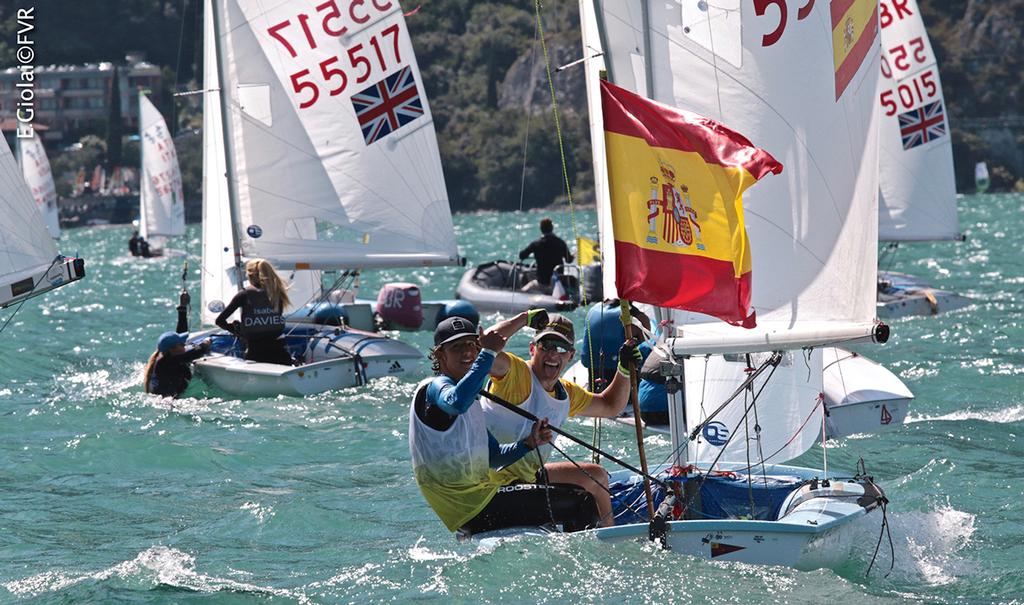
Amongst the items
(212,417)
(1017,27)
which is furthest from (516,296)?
(1017,27)

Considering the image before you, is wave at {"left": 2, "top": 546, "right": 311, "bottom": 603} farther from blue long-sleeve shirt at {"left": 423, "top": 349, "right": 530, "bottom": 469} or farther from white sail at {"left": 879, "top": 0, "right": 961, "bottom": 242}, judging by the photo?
white sail at {"left": 879, "top": 0, "right": 961, "bottom": 242}

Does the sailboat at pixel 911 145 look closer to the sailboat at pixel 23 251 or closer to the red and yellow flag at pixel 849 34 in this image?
the red and yellow flag at pixel 849 34

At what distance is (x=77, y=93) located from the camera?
103m

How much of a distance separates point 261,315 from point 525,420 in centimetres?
584

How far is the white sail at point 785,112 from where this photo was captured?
21.9 feet

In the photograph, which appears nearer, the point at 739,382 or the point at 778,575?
the point at 778,575

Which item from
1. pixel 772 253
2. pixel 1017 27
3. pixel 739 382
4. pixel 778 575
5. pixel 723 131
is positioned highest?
pixel 1017 27

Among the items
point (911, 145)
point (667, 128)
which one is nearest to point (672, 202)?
point (667, 128)

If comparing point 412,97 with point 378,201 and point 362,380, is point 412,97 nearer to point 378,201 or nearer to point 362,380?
point 378,201

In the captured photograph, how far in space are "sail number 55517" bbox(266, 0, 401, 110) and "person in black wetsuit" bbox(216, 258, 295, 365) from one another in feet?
8.28

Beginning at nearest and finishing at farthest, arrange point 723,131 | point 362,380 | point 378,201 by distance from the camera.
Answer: point 723,131, point 362,380, point 378,201

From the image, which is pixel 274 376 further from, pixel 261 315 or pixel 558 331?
pixel 558 331

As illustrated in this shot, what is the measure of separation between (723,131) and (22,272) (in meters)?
4.45

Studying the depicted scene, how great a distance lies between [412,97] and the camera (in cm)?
1445
